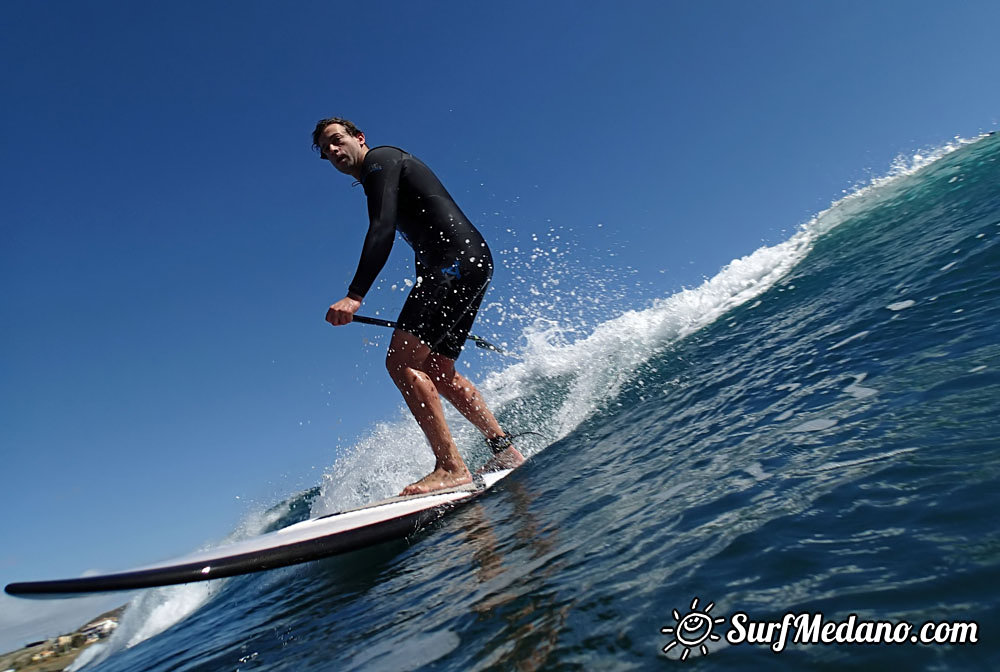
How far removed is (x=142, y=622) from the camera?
5.17 m

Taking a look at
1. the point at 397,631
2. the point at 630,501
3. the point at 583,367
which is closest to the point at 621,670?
the point at 397,631

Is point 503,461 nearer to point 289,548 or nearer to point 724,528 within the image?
point 289,548

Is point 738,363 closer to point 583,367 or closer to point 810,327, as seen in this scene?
point 810,327

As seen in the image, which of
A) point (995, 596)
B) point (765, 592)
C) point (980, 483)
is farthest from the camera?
point (980, 483)

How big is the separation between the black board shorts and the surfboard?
1.03 meters

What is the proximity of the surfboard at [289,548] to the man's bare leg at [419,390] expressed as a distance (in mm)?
181

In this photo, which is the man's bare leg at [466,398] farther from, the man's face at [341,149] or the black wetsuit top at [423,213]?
the man's face at [341,149]

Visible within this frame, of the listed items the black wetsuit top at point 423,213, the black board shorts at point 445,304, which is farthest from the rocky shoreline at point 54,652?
the black wetsuit top at point 423,213

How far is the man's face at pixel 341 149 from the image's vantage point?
3.94 metres

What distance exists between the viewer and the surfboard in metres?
Answer: 2.87

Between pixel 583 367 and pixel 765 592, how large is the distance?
21.9 feet

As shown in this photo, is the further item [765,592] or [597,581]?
[597,581]

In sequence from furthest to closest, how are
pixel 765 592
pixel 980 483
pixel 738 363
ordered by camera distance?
pixel 738 363
pixel 980 483
pixel 765 592
